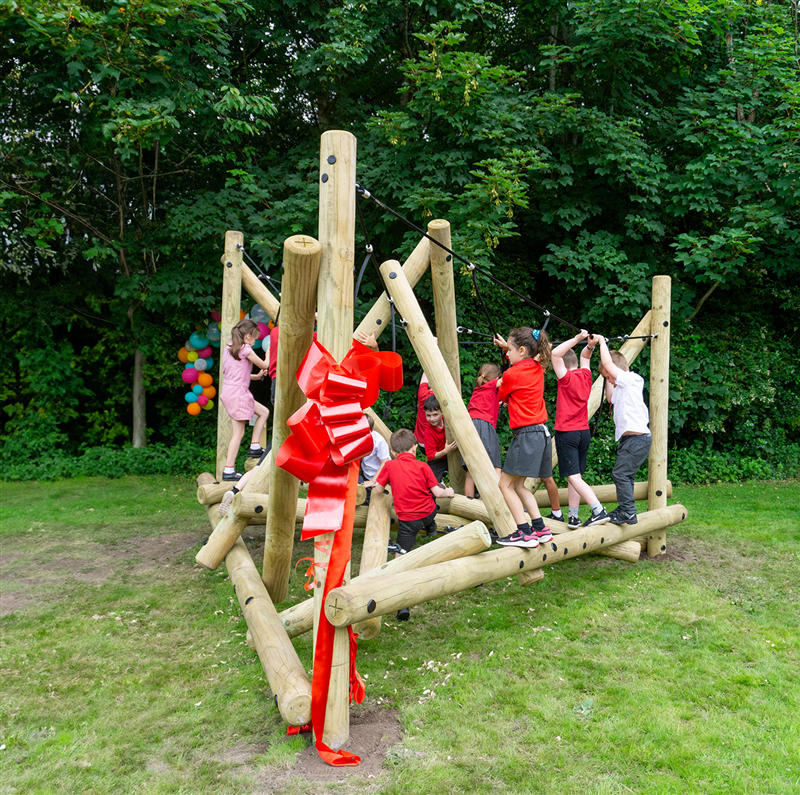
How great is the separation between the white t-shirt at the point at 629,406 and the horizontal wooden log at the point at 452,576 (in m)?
0.87

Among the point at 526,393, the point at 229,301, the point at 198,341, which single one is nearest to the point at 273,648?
the point at 526,393

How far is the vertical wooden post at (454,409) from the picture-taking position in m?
4.39

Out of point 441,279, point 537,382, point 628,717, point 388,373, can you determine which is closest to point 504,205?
point 441,279

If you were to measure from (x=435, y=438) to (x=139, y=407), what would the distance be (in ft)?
24.5

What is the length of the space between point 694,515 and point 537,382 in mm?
4134

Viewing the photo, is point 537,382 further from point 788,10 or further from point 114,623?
point 788,10

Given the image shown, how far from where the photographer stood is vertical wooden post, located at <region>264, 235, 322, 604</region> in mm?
3195

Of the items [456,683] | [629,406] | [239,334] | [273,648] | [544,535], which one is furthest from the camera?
[239,334]

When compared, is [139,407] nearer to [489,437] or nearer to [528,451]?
[489,437]

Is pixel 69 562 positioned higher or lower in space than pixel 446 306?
lower

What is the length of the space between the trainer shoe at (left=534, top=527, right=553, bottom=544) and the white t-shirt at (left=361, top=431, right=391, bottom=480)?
6.48 ft

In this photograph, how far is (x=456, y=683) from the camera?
391 cm

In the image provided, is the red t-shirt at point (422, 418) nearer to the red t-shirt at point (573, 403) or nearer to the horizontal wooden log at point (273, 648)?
the red t-shirt at point (573, 403)

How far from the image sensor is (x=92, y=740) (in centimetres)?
336
